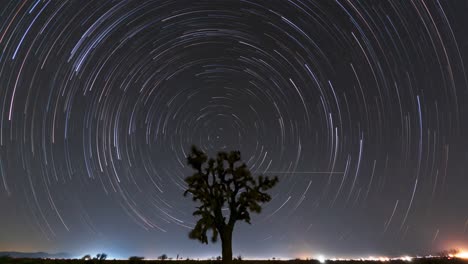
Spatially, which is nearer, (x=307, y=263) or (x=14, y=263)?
(x=14, y=263)

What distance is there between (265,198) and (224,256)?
17.3 ft

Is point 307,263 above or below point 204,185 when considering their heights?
below

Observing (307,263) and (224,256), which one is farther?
(307,263)

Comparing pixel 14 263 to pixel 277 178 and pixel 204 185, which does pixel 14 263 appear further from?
pixel 277 178

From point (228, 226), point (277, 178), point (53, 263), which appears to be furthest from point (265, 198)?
point (53, 263)

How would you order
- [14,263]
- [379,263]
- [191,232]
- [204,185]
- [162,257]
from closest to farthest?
[14,263]
[191,232]
[204,185]
[379,263]
[162,257]

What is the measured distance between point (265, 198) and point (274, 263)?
7.77m

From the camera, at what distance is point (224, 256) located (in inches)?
1032

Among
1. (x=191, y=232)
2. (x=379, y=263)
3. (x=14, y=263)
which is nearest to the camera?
(x=14, y=263)

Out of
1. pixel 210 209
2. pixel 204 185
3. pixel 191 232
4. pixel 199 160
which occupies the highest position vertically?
pixel 199 160

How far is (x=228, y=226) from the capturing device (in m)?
26.5

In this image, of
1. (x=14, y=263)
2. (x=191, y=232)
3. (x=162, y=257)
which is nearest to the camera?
(x=14, y=263)

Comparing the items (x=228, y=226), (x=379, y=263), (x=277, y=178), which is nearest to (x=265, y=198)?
(x=277, y=178)

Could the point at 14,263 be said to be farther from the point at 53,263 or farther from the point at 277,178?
the point at 277,178
